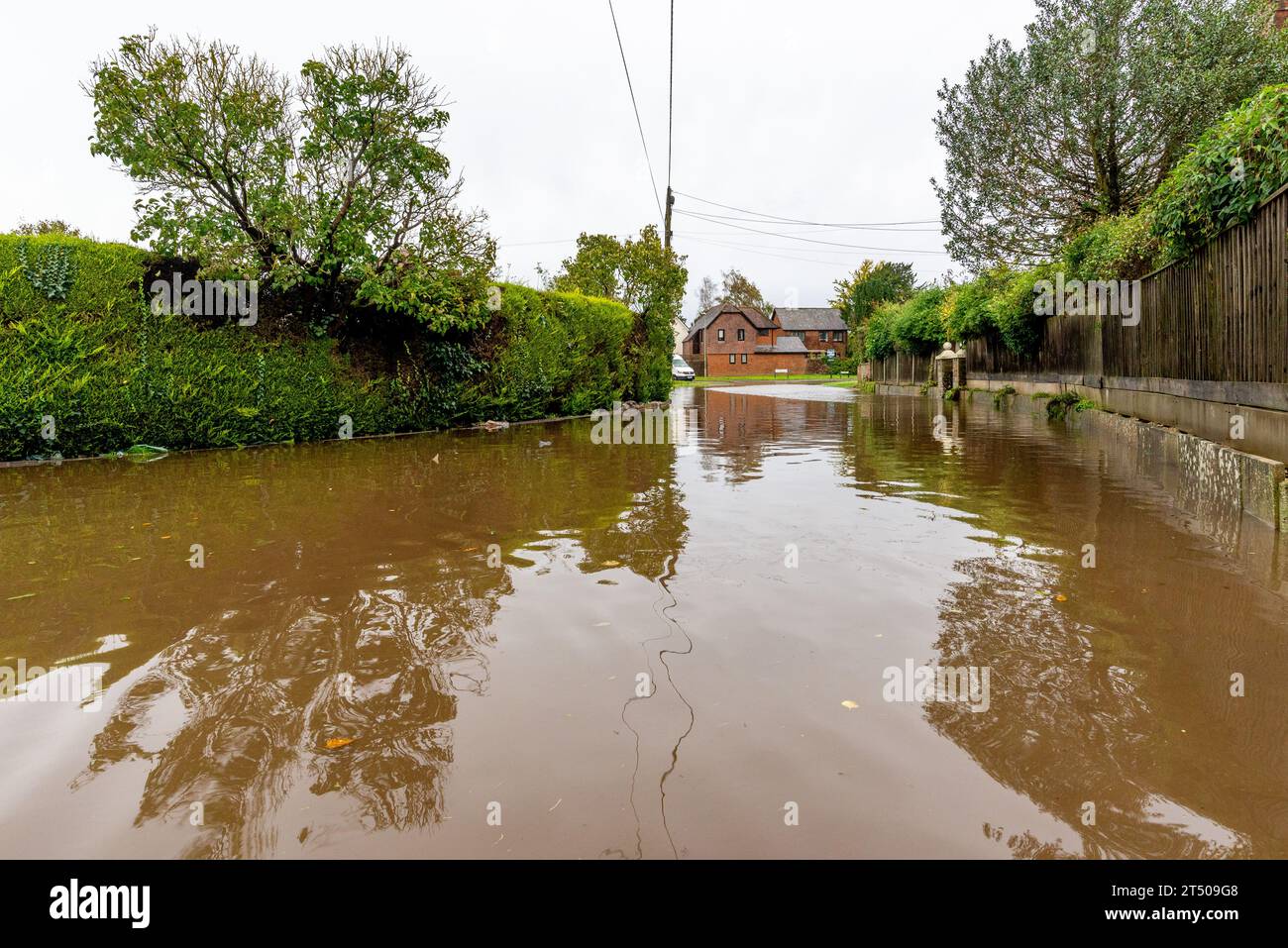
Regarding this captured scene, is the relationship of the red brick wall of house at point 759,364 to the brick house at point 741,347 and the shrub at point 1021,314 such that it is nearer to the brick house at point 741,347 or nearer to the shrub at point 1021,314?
the brick house at point 741,347

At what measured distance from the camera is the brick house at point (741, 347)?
77312 millimetres

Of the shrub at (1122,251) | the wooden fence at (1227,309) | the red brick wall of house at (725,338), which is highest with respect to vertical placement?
the red brick wall of house at (725,338)

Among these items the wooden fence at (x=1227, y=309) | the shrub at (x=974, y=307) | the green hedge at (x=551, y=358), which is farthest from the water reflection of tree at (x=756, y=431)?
the shrub at (x=974, y=307)

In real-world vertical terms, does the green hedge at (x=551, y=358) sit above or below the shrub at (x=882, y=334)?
below

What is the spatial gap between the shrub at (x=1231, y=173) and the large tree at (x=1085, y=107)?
1888cm

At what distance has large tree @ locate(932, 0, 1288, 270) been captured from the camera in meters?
23.2

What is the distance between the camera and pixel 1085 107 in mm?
25688

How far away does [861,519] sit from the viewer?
6527 mm

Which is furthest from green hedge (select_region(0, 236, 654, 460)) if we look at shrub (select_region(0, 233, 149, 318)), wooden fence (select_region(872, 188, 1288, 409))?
wooden fence (select_region(872, 188, 1288, 409))

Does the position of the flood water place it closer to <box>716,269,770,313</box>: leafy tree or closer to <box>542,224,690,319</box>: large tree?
<box>542,224,690,319</box>: large tree

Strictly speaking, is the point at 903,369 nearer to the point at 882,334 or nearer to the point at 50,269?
the point at 882,334

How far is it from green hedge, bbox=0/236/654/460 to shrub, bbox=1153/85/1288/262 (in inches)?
460

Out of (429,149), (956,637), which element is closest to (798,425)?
(429,149)

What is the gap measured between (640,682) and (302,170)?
1295 centimetres
